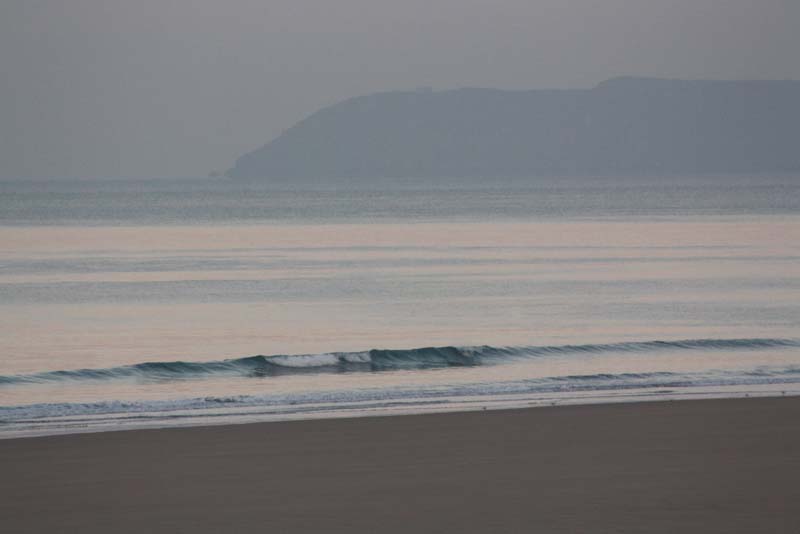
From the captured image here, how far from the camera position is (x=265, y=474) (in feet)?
27.8

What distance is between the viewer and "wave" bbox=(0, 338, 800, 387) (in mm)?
16797

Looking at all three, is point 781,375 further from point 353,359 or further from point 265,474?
point 265,474

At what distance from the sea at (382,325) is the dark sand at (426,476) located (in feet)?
5.69

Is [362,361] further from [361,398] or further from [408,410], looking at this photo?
[408,410]

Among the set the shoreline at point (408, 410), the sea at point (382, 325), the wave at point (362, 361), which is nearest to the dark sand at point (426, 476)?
the shoreline at point (408, 410)

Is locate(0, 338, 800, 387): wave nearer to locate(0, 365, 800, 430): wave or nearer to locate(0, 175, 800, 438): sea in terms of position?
locate(0, 175, 800, 438): sea

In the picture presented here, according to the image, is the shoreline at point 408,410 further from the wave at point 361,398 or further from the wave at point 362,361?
the wave at point 362,361

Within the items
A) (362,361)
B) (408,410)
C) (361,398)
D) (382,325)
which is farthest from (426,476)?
(382,325)

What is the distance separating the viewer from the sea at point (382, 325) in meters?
14.0

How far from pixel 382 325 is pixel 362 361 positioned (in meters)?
5.85

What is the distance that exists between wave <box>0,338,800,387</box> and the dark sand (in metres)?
6.09

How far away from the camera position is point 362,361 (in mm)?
17828

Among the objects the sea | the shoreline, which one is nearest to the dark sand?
the shoreline

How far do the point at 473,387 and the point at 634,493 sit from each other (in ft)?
23.4
